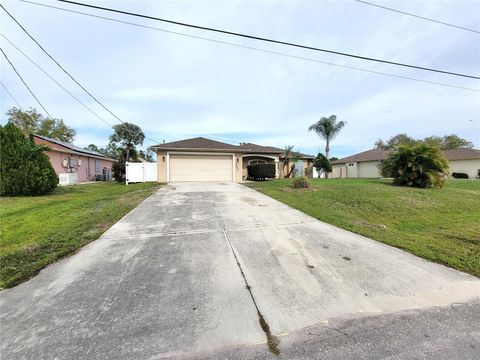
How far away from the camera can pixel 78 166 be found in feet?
74.7

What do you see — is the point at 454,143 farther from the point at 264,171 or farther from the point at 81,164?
the point at 81,164

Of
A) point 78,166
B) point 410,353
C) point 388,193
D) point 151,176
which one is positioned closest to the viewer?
point 410,353

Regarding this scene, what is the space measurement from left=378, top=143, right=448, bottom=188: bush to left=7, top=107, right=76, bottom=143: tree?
3946 centimetres

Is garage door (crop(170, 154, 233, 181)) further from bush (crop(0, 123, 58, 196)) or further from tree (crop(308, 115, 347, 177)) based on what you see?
tree (crop(308, 115, 347, 177))

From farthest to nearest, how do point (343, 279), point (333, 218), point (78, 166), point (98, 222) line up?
point (78, 166) → point (333, 218) → point (98, 222) → point (343, 279)

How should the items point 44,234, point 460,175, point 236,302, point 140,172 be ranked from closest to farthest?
1. point 236,302
2. point 44,234
3. point 140,172
4. point 460,175

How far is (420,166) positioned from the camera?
1219 centimetres

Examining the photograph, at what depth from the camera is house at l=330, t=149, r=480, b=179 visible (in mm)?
25391

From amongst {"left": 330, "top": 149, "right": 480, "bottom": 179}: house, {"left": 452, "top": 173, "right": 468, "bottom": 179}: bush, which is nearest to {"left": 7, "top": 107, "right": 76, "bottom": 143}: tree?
{"left": 330, "top": 149, "right": 480, "bottom": 179}: house

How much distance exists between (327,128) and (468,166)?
14.9m

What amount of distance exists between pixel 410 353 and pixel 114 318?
261cm

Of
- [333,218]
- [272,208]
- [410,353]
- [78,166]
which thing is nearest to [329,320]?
[410,353]

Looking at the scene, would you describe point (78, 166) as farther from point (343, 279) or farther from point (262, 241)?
point (343, 279)

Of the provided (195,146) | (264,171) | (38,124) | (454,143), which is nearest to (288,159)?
(264,171)
